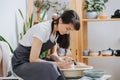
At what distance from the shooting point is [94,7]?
3543 millimetres

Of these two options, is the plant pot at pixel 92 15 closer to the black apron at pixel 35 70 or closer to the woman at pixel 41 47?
the woman at pixel 41 47

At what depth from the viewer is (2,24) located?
9.09ft

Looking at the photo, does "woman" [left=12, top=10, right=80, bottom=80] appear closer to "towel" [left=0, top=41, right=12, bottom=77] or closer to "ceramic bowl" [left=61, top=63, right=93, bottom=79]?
"ceramic bowl" [left=61, top=63, right=93, bottom=79]

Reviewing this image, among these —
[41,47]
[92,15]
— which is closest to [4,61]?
[41,47]

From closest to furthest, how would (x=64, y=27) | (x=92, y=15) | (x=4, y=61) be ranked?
1. (x=64, y=27)
2. (x=4, y=61)
3. (x=92, y=15)

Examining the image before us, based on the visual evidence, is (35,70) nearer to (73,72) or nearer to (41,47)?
(41,47)

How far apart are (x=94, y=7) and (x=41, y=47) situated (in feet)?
5.38

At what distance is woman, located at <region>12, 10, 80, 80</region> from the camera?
6.33ft

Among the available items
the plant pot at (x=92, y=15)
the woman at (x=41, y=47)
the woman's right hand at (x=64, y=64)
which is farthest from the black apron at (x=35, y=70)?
the plant pot at (x=92, y=15)

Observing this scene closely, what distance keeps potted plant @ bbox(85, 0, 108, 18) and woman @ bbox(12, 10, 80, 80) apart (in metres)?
1.34

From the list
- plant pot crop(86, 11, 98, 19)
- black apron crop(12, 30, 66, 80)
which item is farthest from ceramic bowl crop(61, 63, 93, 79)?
plant pot crop(86, 11, 98, 19)

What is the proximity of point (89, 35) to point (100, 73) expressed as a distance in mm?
1600

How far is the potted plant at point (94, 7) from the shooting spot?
3.53m

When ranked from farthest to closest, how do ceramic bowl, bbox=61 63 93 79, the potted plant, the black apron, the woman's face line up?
the potted plant → ceramic bowl, bbox=61 63 93 79 → the woman's face → the black apron
